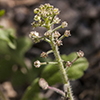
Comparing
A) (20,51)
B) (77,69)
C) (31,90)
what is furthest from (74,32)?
(31,90)

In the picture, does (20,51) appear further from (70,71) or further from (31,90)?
(70,71)

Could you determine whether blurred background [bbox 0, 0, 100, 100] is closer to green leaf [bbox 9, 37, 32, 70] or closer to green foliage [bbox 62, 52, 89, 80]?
green leaf [bbox 9, 37, 32, 70]

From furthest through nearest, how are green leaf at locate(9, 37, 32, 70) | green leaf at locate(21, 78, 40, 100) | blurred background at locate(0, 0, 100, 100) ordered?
1. green leaf at locate(9, 37, 32, 70)
2. blurred background at locate(0, 0, 100, 100)
3. green leaf at locate(21, 78, 40, 100)

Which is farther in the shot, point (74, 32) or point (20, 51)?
point (74, 32)

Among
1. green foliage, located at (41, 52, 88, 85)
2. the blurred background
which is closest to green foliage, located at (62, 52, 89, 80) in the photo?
green foliage, located at (41, 52, 88, 85)

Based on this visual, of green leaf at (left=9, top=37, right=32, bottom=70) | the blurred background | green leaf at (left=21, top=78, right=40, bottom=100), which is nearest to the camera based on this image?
green leaf at (left=21, top=78, right=40, bottom=100)

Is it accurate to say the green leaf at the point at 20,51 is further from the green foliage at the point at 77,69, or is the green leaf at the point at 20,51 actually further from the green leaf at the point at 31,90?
the green foliage at the point at 77,69

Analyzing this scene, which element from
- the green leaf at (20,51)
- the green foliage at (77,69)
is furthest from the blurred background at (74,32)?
the green foliage at (77,69)

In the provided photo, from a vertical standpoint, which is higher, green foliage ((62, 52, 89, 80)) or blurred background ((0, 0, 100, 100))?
blurred background ((0, 0, 100, 100))

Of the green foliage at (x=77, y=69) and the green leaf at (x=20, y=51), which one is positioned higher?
the green leaf at (x=20, y=51)
